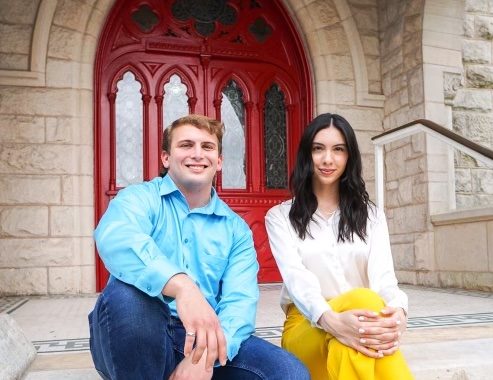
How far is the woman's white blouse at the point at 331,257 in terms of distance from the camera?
1.80 m

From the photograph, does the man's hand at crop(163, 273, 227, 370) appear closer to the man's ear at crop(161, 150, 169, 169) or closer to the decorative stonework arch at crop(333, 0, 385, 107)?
the man's ear at crop(161, 150, 169, 169)

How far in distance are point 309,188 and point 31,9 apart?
10.8 ft

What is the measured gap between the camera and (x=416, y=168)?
465 cm

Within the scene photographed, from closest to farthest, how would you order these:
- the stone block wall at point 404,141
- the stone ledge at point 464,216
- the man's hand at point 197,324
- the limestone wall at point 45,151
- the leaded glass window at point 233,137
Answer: the man's hand at point 197,324 < the stone ledge at point 464,216 < the limestone wall at point 45,151 < the stone block wall at point 404,141 < the leaded glass window at point 233,137

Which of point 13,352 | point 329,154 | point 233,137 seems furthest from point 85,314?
point 233,137

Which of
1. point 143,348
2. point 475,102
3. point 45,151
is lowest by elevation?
point 143,348

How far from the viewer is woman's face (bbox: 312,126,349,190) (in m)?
1.85

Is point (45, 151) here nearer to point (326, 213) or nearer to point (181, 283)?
point (326, 213)

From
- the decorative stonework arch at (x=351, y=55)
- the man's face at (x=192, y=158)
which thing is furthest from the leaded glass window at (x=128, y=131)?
the man's face at (x=192, y=158)

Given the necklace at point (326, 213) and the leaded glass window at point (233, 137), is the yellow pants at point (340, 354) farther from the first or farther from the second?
the leaded glass window at point (233, 137)

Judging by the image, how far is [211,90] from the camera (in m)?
4.93

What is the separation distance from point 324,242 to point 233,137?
3.22m

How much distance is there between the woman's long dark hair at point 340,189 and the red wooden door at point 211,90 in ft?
9.62

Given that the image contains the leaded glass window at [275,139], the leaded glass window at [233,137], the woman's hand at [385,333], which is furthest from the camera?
the leaded glass window at [275,139]
